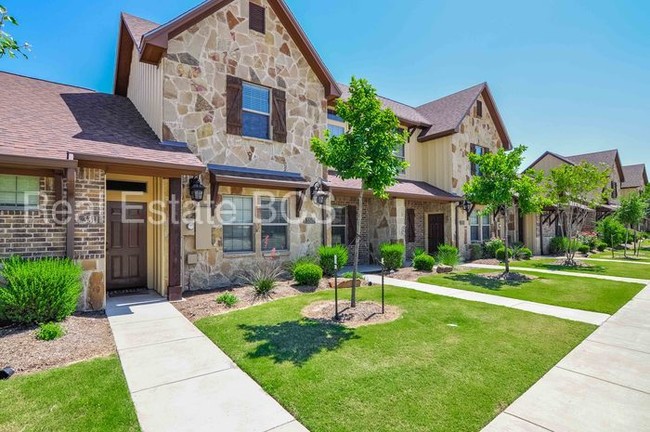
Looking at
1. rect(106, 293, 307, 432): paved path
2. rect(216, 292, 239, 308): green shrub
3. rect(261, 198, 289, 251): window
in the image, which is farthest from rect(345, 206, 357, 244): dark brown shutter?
rect(106, 293, 307, 432): paved path

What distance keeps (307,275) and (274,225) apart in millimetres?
2233

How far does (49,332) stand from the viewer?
533cm

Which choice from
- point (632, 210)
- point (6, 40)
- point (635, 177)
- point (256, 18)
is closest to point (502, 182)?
point (256, 18)

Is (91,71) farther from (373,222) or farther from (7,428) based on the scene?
(7,428)

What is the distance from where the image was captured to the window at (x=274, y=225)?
1068 centimetres

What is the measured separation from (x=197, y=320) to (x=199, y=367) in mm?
2334

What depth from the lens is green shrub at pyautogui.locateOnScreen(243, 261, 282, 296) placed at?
28.7ft

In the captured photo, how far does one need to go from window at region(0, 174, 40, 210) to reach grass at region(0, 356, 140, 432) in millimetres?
4211

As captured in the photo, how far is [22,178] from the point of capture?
6.82 meters

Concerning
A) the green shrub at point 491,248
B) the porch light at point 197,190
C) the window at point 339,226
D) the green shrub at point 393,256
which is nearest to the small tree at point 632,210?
the green shrub at point 491,248

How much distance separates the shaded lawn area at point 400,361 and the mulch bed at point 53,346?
1665 mm

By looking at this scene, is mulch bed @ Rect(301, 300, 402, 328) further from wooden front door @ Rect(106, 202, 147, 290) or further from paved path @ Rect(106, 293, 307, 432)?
wooden front door @ Rect(106, 202, 147, 290)

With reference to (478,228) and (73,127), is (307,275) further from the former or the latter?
(478,228)

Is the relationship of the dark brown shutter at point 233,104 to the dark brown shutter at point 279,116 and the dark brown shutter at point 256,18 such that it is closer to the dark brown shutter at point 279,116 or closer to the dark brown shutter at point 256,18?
the dark brown shutter at point 279,116
